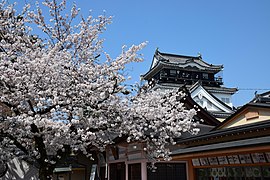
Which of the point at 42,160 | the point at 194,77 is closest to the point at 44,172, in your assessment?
the point at 42,160

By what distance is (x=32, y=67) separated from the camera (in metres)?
7.29

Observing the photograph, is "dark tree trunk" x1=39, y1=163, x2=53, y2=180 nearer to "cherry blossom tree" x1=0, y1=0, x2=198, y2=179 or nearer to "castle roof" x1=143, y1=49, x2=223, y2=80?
"cherry blossom tree" x1=0, y1=0, x2=198, y2=179

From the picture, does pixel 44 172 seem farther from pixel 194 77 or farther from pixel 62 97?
pixel 194 77

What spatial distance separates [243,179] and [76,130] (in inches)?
186

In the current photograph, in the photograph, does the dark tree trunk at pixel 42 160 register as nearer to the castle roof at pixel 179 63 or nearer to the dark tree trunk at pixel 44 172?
the dark tree trunk at pixel 44 172

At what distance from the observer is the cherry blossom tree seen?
7309 millimetres

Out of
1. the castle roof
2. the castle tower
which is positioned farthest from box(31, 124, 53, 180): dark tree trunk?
the castle roof

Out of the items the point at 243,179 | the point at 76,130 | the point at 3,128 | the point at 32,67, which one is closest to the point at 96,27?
the point at 32,67

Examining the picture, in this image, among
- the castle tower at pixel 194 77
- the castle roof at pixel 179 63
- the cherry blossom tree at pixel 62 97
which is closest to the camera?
the cherry blossom tree at pixel 62 97

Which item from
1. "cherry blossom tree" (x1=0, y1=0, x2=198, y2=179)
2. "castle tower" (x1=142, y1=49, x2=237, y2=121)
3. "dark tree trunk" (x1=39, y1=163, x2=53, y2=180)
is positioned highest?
"castle tower" (x1=142, y1=49, x2=237, y2=121)

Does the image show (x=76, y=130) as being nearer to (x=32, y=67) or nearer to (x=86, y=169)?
(x=32, y=67)

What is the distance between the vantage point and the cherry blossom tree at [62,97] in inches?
288

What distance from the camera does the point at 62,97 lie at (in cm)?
761

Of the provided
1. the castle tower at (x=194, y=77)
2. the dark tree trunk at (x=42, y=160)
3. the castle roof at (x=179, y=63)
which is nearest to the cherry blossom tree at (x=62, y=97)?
the dark tree trunk at (x=42, y=160)
